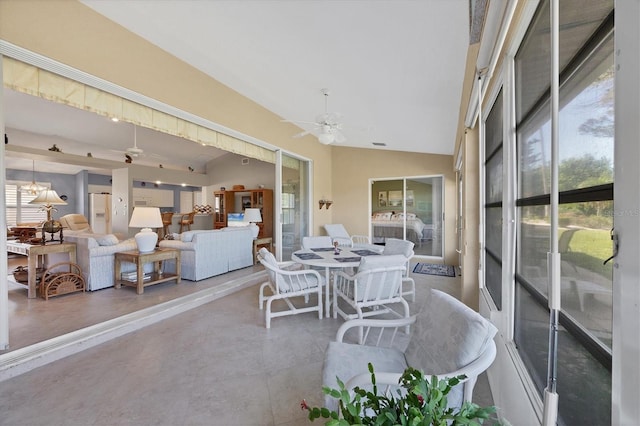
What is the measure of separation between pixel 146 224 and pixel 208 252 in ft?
3.36

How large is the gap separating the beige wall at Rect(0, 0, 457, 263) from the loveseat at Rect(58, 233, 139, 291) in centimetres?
240

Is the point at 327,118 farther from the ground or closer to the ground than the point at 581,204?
farther from the ground

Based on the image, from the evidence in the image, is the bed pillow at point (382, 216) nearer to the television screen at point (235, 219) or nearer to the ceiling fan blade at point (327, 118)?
the television screen at point (235, 219)

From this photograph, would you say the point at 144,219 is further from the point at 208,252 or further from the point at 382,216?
the point at 382,216

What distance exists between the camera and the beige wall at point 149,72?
2.12m

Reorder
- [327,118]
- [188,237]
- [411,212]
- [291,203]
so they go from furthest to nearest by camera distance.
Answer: [411,212]
[291,203]
[188,237]
[327,118]

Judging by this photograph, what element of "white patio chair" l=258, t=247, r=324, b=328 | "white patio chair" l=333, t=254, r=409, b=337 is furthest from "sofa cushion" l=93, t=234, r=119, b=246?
"white patio chair" l=333, t=254, r=409, b=337

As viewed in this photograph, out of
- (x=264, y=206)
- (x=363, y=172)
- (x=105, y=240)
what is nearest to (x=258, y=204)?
(x=264, y=206)

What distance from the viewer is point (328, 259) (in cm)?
322

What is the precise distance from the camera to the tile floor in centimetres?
166

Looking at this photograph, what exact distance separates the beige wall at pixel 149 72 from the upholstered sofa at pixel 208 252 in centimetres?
183

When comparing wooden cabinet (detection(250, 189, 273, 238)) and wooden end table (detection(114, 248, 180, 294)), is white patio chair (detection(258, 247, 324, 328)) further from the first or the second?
wooden cabinet (detection(250, 189, 273, 238))

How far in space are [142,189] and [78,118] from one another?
5081 mm

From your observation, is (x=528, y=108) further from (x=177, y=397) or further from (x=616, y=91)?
(x=177, y=397)
